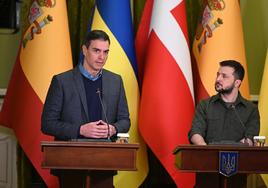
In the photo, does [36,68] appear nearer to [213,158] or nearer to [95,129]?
[95,129]

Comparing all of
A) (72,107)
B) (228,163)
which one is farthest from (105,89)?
(228,163)

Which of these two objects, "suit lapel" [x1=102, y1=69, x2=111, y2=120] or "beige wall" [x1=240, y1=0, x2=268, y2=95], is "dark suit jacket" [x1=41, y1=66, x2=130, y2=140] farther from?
"beige wall" [x1=240, y1=0, x2=268, y2=95]

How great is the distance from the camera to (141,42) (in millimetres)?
5469

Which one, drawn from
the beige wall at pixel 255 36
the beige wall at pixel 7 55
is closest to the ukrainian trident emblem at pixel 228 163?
the beige wall at pixel 255 36

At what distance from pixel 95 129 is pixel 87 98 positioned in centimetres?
28

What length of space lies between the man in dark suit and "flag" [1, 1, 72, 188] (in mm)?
788

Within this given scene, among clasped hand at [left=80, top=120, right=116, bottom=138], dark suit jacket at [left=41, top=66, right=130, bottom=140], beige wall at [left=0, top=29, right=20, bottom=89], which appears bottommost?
clasped hand at [left=80, top=120, right=116, bottom=138]

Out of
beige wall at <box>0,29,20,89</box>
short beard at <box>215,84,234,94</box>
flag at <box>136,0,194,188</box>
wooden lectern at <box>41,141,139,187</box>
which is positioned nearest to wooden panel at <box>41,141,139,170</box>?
wooden lectern at <box>41,141,139,187</box>

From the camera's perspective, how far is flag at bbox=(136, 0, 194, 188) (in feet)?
16.3

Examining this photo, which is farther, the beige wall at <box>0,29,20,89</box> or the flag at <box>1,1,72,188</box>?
the beige wall at <box>0,29,20,89</box>

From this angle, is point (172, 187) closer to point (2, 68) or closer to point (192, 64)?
point (192, 64)

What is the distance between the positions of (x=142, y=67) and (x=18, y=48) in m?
1.19

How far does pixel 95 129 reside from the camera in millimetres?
4062

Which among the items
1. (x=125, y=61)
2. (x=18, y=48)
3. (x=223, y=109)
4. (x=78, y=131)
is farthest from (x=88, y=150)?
(x=18, y=48)
